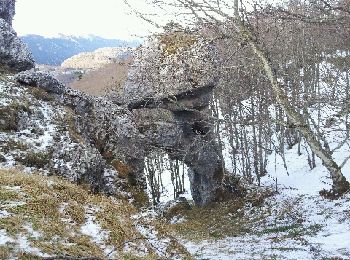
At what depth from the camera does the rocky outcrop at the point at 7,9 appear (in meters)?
20.6

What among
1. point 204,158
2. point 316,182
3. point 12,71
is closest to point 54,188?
point 12,71

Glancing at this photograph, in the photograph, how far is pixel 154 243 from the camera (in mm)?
7574

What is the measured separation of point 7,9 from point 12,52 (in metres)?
4.73

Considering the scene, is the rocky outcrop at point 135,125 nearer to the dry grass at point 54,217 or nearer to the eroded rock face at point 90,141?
the eroded rock face at point 90,141

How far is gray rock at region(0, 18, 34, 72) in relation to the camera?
1698 centimetres

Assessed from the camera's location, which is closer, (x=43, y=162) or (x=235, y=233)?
(x=43, y=162)

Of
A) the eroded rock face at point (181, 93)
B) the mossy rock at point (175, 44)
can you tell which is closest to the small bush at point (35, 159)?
the eroded rock face at point (181, 93)

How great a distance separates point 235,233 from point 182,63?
8.65m

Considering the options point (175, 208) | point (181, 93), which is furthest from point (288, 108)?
point (175, 208)

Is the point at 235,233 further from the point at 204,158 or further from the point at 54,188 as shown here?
the point at 54,188

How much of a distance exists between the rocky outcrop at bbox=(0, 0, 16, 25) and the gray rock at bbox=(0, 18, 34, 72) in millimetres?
3468

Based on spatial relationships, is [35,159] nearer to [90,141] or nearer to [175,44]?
[90,141]

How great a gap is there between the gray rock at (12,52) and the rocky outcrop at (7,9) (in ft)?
11.4

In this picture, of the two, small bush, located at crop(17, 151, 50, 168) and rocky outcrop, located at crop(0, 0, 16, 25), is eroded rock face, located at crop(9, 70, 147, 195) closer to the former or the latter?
small bush, located at crop(17, 151, 50, 168)
